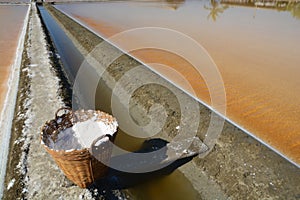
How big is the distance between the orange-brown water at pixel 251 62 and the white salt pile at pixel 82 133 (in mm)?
2184

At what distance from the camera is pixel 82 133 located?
296 centimetres

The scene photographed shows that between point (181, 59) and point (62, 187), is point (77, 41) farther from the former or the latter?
point (62, 187)

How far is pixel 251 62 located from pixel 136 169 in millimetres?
4859

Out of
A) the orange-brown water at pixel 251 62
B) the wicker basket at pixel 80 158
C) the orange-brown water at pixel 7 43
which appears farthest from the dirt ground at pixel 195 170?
the orange-brown water at pixel 7 43

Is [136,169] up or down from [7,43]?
down

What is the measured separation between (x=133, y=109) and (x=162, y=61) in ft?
8.24

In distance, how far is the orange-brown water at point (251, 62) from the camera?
4035 mm

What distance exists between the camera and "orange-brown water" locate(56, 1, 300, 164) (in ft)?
13.2

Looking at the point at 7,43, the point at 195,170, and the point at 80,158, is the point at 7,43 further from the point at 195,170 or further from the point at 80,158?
the point at 195,170

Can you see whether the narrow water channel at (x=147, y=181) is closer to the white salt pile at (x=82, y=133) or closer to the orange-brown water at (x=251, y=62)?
the white salt pile at (x=82, y=133)

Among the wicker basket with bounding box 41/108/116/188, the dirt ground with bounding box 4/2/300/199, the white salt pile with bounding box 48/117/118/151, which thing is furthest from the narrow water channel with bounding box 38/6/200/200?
the white salt pile with bounding box 48/117/118/151

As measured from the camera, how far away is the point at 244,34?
9.37m

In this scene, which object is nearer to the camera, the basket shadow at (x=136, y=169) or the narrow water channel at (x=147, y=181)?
the basket shadow at (x=136, y=169)

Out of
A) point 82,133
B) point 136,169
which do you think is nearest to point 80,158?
point 82,133
